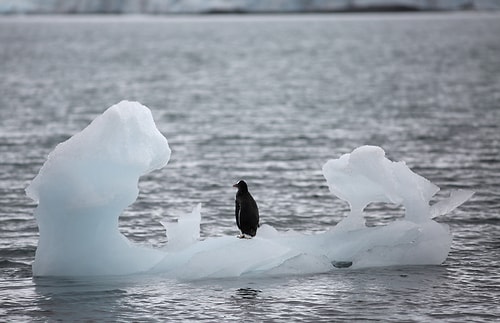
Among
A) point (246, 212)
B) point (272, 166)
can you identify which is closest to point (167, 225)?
point (246, 212)

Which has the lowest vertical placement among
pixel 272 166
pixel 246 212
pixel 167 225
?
pixel 167 225

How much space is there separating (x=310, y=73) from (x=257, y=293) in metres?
60.0

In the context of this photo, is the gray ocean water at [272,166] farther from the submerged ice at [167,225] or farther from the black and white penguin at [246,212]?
the black and white penguin at [246,212]

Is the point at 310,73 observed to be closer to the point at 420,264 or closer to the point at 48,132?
the point at 48,132

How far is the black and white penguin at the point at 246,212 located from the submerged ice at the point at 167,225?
0.47 m

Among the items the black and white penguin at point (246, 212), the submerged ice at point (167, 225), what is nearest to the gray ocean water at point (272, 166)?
the submerged ice at point (167, 225)

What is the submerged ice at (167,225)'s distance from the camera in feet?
49.5

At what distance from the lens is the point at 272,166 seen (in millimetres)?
27359

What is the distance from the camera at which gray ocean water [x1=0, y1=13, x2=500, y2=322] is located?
554 inches

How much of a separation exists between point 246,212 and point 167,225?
46.4 inches

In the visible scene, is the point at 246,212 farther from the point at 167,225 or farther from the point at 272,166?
the point at 272,166

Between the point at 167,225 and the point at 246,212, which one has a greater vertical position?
the point at 246,212

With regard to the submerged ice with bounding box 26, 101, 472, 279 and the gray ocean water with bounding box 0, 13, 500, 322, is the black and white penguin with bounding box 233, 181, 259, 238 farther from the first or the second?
the gray ocean water with bounding box 0, 13, 500, 322

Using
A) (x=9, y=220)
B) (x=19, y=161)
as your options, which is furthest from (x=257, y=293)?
(x=19, y=161)
